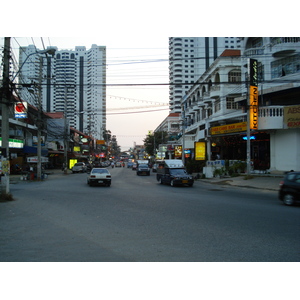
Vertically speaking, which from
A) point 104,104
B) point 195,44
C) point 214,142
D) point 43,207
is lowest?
point 43,207

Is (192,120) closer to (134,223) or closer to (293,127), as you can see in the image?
(293,127)

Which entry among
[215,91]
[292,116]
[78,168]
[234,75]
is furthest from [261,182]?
[78,168]

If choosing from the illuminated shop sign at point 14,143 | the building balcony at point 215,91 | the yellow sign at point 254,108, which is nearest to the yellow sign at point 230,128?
the yellow sign at point 254,108

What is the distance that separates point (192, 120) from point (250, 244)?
50.3 m

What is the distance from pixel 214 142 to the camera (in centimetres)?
4003

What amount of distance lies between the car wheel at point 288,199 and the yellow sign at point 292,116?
1416 centimetres

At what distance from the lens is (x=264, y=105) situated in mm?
30734

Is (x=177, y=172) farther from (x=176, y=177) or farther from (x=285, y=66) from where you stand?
(x=285, y=66)

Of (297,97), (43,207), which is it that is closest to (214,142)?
(297,97)

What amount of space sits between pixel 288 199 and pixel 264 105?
63.4 feet

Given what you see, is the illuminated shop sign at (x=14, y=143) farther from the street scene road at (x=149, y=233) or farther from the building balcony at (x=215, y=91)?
the street scene road at (x=149, y=233)

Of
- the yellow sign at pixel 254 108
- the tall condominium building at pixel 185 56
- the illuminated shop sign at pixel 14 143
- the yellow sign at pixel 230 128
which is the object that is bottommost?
the illuminated shop sign at pixel 14 143

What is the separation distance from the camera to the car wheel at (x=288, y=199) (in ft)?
43.8

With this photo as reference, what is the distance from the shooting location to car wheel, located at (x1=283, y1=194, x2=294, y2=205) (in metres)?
13.3
